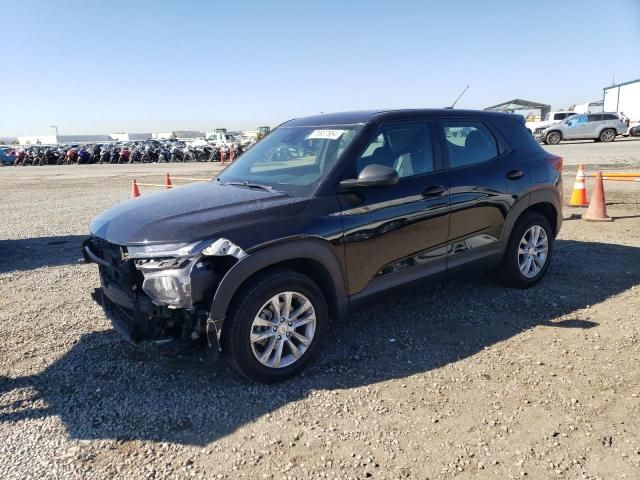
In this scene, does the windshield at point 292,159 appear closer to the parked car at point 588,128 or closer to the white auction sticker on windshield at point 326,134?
the white auction sticker on windshield at point 326,134

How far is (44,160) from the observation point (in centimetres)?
3681

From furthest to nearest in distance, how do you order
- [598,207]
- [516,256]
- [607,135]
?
1. [607,135]
2. [598,207]
3. [516,256]

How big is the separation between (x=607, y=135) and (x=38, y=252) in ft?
105

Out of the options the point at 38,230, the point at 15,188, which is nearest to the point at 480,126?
the point at 38,230

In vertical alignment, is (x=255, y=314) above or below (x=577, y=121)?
below

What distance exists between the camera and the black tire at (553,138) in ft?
101

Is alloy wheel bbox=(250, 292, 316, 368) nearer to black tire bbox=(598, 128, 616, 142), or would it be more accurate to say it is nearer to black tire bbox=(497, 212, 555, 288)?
black tire bbox=(497, 212, 555, 288)

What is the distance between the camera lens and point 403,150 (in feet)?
13.5

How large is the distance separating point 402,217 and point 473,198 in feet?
3.03

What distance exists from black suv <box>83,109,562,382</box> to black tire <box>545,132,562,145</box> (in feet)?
95.4

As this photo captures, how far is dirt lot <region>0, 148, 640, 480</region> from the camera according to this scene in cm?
266

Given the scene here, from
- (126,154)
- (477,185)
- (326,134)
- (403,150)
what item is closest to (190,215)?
(326,134)

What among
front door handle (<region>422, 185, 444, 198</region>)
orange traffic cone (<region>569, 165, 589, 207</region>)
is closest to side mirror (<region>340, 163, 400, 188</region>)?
front door handle (<region>422, 185, 444, 198</region>)

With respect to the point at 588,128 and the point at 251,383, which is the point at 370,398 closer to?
the point at 251,383
